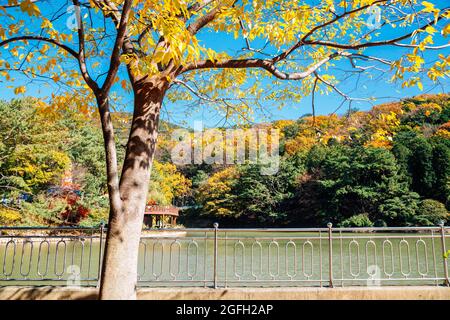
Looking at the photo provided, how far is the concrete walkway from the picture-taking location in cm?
457

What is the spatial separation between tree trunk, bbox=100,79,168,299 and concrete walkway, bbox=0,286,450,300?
1180mm

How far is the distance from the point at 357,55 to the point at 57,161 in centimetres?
1878

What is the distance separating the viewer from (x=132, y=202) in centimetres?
352

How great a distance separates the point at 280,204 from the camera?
116 ft

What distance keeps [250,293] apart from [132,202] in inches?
79.9

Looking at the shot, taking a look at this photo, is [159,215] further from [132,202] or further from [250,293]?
[132,202]

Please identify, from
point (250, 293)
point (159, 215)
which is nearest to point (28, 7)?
point (250, 293)

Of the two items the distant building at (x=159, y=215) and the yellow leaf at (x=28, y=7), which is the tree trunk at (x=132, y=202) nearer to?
the yellow leaf at (x=28, y=7)

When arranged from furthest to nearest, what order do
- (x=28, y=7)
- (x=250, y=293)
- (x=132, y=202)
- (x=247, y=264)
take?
1. (x=247, y=264)
2. (x=250, y=293)
3. (x=132, y=202)
4. (x=28, y=7)

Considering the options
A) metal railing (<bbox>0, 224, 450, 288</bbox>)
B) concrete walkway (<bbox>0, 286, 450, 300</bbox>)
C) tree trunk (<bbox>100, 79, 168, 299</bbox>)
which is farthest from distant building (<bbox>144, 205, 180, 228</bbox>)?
tree trunk (<bbox>100, 79, 168, 299</bbox>)

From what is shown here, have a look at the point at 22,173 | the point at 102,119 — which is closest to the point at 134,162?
the point at 102,119

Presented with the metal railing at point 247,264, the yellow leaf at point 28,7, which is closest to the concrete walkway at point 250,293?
the metal railing at point 247,264

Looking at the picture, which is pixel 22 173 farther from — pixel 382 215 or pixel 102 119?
pixel 382 215

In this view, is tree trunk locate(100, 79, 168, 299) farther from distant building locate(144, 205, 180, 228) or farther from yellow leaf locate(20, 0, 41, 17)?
distant building locate(144, 205, 180, 228)
